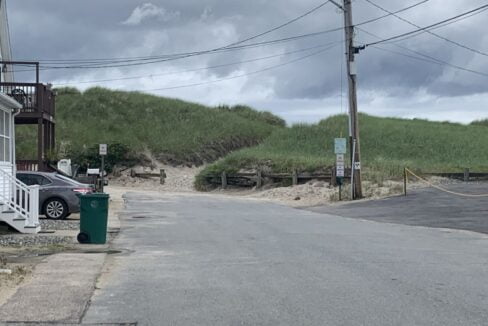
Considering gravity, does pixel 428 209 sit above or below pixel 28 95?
below

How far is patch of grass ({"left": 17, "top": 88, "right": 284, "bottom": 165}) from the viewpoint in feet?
185

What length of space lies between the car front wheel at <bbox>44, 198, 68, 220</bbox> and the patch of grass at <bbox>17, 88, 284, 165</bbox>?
31495 mm

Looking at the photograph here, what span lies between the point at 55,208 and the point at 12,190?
121 inches

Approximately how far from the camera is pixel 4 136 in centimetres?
1902

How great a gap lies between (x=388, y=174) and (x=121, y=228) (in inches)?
835

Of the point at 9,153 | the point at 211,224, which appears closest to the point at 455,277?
the point at 211,224

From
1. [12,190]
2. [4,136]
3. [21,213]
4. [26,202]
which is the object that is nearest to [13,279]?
[21,213]

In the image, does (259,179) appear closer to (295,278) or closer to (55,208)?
(55,208)

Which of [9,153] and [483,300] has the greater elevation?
[9,153]

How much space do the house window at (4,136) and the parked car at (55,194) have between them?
762 mm

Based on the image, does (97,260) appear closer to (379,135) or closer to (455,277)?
→ (455,277)

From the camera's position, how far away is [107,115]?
64.2 meters

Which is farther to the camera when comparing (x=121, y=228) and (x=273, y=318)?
(x=121, y=228)

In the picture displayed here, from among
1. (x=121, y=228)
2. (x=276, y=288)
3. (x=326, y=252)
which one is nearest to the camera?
(x=276, y=288)
